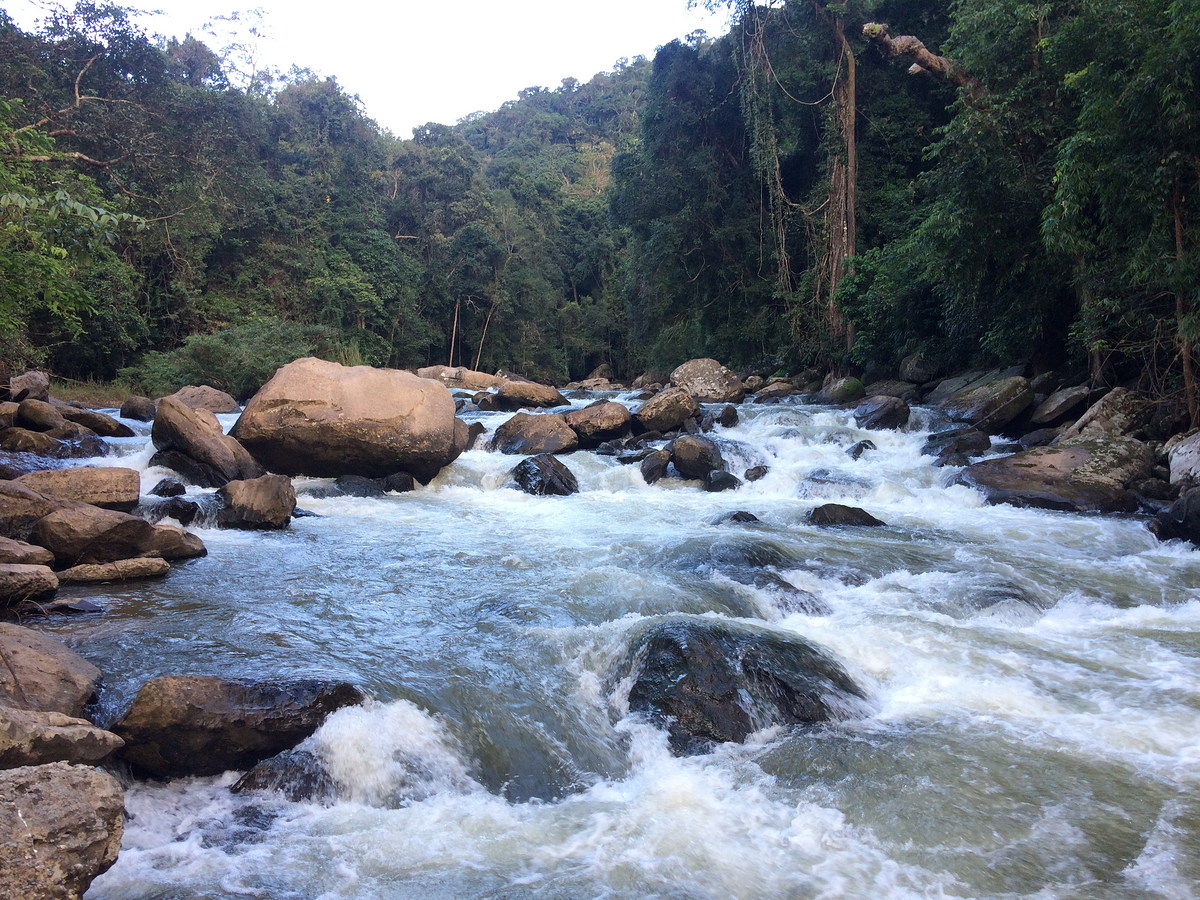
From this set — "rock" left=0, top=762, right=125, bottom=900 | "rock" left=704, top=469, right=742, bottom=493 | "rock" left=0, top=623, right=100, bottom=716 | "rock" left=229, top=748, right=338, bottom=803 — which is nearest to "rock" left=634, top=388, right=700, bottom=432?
"rock" left=704, top=469, right=742, bottom=493

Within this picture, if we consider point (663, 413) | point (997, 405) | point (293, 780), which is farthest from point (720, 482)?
point (293, 780)

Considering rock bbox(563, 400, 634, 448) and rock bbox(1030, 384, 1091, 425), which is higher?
rock bbox(1030, 384, 1091, 425)

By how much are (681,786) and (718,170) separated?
2226 centimetres

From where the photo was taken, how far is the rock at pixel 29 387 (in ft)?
40.5

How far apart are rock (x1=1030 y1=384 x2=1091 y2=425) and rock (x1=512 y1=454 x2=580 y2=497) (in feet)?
24.1

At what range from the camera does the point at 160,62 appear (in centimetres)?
2180

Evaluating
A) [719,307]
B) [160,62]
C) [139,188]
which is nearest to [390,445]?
[139,188]

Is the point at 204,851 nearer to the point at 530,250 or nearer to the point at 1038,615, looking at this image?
the point at 1038,615

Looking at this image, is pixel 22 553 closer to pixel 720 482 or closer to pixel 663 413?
pixel 720 482

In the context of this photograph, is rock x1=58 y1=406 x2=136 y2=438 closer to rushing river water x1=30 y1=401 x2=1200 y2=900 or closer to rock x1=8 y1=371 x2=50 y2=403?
rock x1=8 y1=371 x2=50 y2=403

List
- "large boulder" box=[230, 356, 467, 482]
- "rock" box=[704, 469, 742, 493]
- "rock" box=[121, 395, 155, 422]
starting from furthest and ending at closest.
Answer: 1. "rock" box=[121, 395, 155, 422]
2. "rock" box=[704, 469, 742, 493]
3. "large boulder" box=[230, 356, 467, 482]

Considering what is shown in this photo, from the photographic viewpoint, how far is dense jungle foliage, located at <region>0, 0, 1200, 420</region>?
918 centimetres

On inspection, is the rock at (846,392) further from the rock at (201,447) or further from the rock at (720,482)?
the rock at (201,447)

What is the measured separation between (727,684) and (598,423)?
923 cm
